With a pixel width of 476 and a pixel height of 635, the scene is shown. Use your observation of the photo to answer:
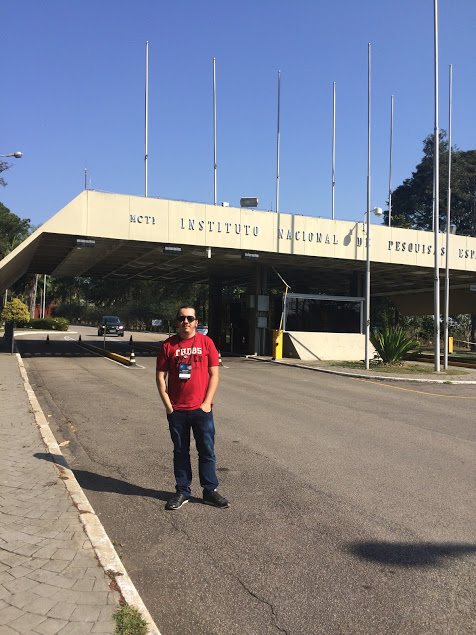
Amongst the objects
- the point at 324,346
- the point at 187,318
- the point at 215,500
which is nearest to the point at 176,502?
the point at 215,500

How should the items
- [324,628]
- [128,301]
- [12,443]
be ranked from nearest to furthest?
1. [324,628]
2. [12,443]
3. [128,301]

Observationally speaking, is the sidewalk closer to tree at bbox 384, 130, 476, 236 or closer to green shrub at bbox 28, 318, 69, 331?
tree at bbox 384, 130, 476, 236

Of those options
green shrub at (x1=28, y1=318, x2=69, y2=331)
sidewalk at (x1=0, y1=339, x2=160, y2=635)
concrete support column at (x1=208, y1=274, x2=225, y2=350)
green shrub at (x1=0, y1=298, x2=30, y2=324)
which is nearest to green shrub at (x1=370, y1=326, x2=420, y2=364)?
concrete support column at (x1=208, y1=274, x2=225, y2=350)

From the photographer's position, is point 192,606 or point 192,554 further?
point 192,554

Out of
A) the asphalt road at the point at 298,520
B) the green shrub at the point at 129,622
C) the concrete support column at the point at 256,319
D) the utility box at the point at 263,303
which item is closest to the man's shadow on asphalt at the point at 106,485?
the asphalt road at the point at 298,520

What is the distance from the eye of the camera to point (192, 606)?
327 cm

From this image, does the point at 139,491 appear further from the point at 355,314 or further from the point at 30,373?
the point at 355,314

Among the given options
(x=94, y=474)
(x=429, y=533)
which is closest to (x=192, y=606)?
(x=429, y=533)

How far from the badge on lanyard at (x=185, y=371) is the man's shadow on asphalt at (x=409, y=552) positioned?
6.43 feet

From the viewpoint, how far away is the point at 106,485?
5.72m

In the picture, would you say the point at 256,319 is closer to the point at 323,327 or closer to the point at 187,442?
the point at 323,327

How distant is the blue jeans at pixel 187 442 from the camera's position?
4.86 m

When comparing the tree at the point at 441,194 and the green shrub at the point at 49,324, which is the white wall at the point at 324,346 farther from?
the green shrub at the point at 49,324

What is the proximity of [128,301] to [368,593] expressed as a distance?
7948cm
